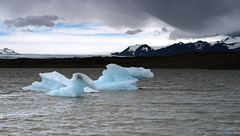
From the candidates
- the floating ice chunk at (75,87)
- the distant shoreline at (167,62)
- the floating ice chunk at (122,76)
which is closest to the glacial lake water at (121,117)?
the floating ice chunk at (75,87)

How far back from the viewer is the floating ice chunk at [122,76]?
18688mm

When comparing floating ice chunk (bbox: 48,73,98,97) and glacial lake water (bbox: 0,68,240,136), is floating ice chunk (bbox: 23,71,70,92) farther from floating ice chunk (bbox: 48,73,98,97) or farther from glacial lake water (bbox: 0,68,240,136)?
glacial lake water (bbox: 0,68,240,136)

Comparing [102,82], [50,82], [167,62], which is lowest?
[102,82]

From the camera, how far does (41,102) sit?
13.1m

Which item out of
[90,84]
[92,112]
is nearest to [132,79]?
[90,84]

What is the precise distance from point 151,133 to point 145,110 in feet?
10.6

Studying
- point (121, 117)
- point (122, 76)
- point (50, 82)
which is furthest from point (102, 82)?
point (121, 117)

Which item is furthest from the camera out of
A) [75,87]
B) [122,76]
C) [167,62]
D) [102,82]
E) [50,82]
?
[167,62]

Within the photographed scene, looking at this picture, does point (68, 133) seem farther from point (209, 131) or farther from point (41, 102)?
point (41, 102)

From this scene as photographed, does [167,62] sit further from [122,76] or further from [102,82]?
[102,82]

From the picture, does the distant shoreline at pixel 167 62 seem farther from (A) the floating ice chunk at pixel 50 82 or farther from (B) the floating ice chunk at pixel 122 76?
(A) the floating ice chunk at pixel 50 82

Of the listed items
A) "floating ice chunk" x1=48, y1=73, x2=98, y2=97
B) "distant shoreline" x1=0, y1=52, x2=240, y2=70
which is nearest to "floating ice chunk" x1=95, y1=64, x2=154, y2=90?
"floating ice chunk" x1=48, y1=73, x2=98, y2=97

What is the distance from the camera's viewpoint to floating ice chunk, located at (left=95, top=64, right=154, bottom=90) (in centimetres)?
1869

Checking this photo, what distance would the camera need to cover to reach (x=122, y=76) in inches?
765
